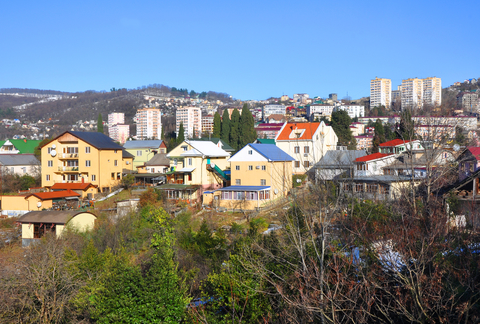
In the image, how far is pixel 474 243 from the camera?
27.7 feet

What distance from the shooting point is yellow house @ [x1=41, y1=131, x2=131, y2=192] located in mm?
33094

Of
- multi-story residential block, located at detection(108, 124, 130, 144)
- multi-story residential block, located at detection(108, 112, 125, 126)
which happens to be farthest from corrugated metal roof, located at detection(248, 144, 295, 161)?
multi-story residential block, located at detection(108, 112, 125, 126)

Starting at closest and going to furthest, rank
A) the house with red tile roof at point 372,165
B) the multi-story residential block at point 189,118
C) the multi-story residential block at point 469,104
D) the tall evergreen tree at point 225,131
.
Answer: the multi-story residential block at point 469,104
the house with red tile roof at point 372,165
the tall evergreen tree at point 225,131
the multi-story residential block at point 189,118

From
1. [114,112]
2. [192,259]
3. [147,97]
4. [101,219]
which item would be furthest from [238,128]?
[147,97]

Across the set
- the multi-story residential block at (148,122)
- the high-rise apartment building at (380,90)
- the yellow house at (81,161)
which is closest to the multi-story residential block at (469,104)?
the yellow house at (81,161)

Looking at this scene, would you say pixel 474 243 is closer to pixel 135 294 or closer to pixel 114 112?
pixel 135 294

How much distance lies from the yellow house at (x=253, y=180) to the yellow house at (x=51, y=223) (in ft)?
27.7

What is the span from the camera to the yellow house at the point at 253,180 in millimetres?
25547

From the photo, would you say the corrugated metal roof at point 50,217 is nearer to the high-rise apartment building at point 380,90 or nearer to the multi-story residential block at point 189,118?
the multi-story residential block at point 189,118

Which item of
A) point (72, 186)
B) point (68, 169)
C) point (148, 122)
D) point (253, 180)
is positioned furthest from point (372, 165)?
point (148, 122)

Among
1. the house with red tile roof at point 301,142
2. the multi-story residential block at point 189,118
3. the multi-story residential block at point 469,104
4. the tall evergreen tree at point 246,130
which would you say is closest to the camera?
the multi-story residential block at point 469,104

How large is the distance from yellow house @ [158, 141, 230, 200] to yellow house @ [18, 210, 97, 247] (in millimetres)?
8250

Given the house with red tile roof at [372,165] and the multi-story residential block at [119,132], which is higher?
the multi-story residential block at [119,132]

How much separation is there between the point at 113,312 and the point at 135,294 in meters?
0.63
